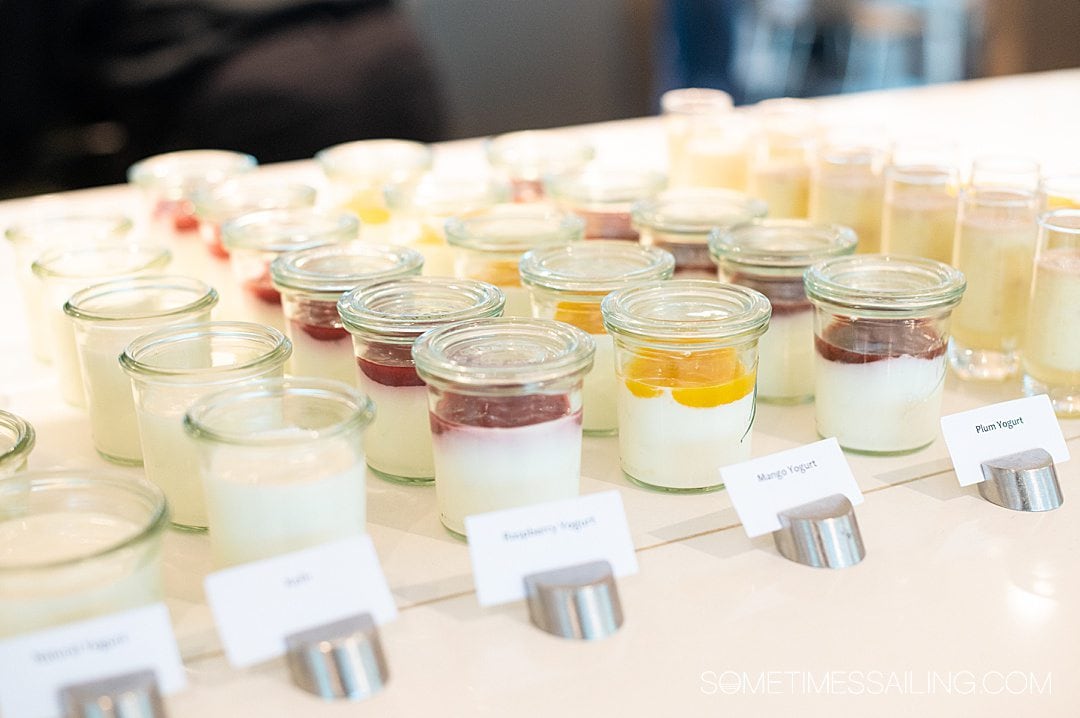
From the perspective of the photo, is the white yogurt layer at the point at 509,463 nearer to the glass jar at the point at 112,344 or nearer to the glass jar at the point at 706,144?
the glass jar at the point at 112,344

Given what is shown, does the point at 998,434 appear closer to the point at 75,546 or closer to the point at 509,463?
the point at 509,463

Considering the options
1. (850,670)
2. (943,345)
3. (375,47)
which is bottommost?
(850,670)

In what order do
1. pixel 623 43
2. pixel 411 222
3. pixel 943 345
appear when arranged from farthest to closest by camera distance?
pixel 623 43
pixel 411 222
pixel 943 345

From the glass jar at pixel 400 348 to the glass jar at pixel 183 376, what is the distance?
0.28 ft

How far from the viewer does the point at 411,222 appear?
1649 mm

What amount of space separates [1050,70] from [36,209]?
4160mm

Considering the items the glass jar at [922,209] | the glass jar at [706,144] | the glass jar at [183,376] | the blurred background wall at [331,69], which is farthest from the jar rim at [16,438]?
the blurred background wall at [331,69]

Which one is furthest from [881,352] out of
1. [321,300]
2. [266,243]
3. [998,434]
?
[266,243]

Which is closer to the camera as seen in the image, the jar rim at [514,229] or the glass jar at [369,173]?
the jar rim at [514,229]

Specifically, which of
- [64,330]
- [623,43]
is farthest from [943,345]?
[623,43]

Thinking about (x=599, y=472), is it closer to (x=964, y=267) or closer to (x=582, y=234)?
(x=582, y=234)

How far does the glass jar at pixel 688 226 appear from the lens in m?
1.51

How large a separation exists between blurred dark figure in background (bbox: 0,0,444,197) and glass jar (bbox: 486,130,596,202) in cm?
179

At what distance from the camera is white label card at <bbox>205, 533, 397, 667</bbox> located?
91 centimetres
